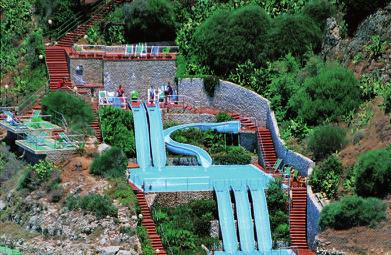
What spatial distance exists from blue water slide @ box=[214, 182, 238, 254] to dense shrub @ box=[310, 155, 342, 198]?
393 cm

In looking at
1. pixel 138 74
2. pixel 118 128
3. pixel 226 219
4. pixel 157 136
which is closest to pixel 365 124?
pixel 226 219

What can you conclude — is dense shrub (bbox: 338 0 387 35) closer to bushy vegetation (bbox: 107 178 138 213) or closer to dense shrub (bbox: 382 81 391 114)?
dense shrub (bbox: 382 81 391 114)

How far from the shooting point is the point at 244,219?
65.8 meters

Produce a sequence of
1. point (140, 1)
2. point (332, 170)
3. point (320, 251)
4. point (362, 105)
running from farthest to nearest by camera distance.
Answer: point (140, 1)
point (362, 105)
point (332, 170)
point (320, 251)

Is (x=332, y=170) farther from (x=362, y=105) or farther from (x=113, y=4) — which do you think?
(x=113, y=4)

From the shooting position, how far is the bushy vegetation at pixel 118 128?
71500mm

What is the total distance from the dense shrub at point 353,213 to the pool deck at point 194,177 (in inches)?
219

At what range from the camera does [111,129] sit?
72.0 meters

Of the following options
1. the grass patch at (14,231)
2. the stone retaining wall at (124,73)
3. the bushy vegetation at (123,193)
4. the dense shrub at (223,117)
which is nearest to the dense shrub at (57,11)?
the stone retaining wall at (124,73)

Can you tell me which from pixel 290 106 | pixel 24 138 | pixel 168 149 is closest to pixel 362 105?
pixel 290 106

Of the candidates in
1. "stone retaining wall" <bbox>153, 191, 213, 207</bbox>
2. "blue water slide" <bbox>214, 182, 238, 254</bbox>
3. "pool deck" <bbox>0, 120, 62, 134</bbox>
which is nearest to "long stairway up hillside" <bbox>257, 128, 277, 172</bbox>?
"blue water slide" <bbox>214, 182, 238, 254</bbox>

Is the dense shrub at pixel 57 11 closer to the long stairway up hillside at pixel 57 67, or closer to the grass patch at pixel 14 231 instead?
the long stairway up hillside at pixel 57 67

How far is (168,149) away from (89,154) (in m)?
5.06

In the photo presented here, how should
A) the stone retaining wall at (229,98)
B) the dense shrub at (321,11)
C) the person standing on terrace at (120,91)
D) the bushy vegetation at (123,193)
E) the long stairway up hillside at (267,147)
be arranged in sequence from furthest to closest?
the dense shrub at (321,11) < the person standing on terrace at (120,91) < the stone retaining wall at (229,98) < the long stairway up hillside at (267,147) < the bushy vegetation at (123,193)
